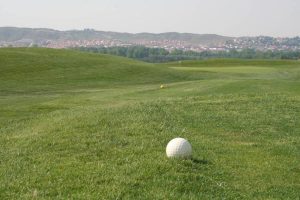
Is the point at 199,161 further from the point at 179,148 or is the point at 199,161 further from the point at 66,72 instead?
the point at 66,72

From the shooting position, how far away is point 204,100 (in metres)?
22.5

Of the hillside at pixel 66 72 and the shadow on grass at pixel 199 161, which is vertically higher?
A: the shadow on grass at pixel 199 161

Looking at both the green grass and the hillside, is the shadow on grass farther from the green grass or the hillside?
the hillside

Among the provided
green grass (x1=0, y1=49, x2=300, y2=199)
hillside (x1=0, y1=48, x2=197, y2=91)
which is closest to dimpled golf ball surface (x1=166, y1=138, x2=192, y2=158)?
green grass (x1=0, y1=49, x2=300, y2=199)

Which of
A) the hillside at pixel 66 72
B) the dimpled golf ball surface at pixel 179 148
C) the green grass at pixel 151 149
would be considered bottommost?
the hillside at pixel 66 72

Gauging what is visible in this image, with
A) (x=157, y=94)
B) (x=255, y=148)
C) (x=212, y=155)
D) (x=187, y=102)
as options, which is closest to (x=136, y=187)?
(x=212, y=155)

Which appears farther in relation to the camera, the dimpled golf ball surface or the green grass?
the dimpled golf ball surface

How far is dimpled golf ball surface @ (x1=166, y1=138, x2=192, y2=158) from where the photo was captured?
10.2 metres

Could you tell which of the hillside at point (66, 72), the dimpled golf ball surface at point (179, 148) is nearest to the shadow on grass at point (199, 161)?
the dimpled golf ball surface at point (179, 148)

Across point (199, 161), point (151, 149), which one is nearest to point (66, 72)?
point (151, 149)

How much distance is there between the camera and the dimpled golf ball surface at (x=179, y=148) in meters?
10.2

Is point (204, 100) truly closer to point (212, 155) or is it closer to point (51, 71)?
point (212, 155)

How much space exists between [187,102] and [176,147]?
11215 millimetres

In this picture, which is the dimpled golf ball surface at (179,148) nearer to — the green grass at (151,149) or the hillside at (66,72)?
the green grass at (151,149)
